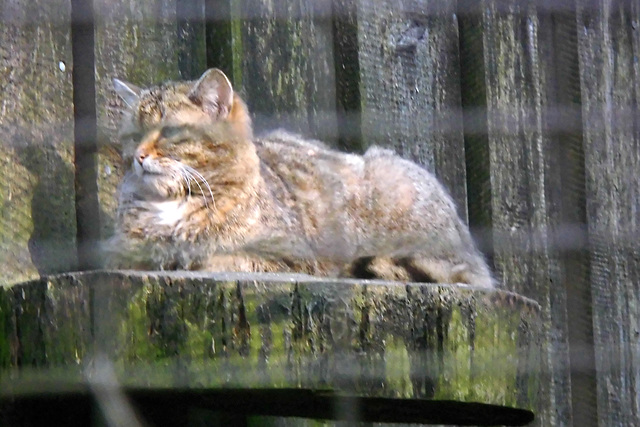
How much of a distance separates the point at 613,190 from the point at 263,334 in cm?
102

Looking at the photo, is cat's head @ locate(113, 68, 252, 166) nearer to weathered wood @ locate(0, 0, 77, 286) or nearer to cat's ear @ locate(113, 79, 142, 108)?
cat's ear @ locate(113, 79, 142, 108)

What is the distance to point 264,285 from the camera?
156cm

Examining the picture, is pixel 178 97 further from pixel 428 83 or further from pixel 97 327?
pixel 97 327

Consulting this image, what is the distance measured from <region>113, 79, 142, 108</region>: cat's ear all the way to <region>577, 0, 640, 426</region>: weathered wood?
3.21ft

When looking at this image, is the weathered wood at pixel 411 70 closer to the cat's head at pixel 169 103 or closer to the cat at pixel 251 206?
the cat at pixel 251 206

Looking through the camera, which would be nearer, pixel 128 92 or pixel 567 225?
pixel 567 225

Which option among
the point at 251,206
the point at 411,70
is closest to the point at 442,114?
the point at 411,70

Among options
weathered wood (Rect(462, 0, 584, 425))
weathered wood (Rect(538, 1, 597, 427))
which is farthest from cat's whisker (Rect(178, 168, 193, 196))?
weathered wood (Rect(538, 1, 597, 427))

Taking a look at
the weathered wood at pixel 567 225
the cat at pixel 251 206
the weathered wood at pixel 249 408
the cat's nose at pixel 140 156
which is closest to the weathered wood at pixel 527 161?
the weathered wood at pixel 567 225

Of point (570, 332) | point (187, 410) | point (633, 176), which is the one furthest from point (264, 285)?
point (633, 176)

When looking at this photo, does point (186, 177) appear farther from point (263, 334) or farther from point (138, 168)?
point (263, 334)

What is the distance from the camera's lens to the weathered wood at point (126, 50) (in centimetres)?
225

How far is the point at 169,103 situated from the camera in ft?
7.50

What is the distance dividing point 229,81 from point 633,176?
94 centimetres
